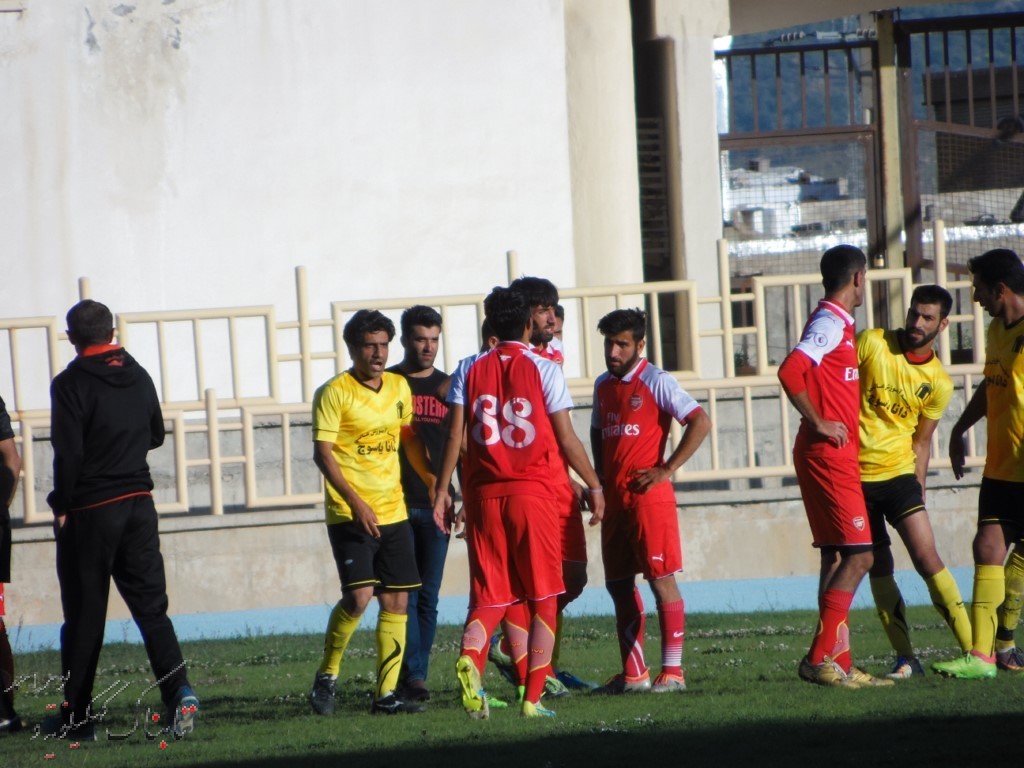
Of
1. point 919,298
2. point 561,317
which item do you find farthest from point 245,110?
point 919,298

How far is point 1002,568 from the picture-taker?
22.3 feet

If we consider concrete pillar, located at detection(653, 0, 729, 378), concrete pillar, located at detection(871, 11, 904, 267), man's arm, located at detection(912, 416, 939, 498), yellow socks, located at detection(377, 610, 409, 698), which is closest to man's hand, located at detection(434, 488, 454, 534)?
yellow socks, located at detection(377, 610, 409, 698)

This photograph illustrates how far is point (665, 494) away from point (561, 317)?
3.25ft

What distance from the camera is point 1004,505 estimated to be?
676cm

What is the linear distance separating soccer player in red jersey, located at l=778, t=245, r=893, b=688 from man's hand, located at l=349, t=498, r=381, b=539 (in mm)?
1828

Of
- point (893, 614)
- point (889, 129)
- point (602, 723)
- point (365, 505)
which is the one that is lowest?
point (602, 723)

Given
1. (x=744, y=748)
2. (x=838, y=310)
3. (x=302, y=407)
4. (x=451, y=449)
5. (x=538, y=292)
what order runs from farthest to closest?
1. (x=302, y=407)
2. (x=538, y=292)
3. (x=838, y=310)
4. (x=451, y=449)
5. (x=744, y=748)

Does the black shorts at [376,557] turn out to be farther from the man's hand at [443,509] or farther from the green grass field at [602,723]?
the green grass field at [602,723]

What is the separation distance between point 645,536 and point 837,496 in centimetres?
86

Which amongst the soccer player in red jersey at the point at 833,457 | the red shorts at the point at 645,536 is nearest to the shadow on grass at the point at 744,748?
the soccer player in red jersey at the point at 833,457

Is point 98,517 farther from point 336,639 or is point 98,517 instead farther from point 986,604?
point 986,604

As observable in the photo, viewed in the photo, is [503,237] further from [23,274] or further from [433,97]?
[23,274]

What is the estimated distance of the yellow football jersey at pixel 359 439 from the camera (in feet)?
21.4

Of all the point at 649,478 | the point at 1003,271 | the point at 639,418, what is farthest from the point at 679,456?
the point at 1003,271
